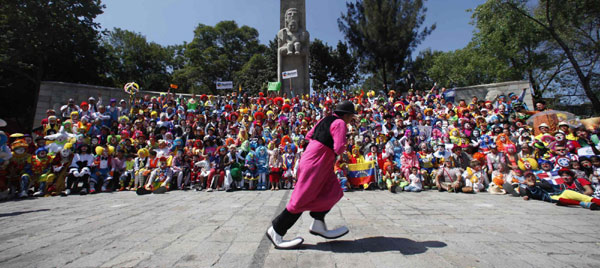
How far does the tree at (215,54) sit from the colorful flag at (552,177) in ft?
121

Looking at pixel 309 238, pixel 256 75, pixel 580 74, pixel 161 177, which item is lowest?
pixel 309 238

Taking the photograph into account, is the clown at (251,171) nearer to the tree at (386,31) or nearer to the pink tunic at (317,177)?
the pink tunic at (317,177)

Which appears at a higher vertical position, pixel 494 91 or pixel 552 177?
pixel 494 91

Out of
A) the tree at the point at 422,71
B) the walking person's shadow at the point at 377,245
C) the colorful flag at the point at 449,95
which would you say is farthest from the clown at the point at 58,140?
the tree at the point at 422,71

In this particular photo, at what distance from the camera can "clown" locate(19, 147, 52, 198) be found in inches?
286

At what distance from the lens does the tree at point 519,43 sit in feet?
67.8

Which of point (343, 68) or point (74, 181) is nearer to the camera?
point (74, 181)

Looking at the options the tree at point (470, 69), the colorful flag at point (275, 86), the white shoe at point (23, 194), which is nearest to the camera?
the white shoe at point (23, 194)

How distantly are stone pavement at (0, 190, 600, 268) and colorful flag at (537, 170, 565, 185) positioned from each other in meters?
1.19

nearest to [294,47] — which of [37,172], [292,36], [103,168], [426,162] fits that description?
[292,36]

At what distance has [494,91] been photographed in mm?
13953

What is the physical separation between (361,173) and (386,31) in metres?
20.1

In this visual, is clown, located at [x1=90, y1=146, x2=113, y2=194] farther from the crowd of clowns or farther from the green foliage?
the green foliage

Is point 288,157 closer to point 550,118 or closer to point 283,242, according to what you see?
point 283,242
